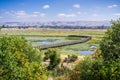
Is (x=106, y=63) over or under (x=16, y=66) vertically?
under

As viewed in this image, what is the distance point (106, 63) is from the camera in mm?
31141

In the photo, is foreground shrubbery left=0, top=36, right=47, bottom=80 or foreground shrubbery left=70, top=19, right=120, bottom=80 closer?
foreground shrubbery left=0, top=36, right=47, bottom=80

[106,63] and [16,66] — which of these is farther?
[106,63]

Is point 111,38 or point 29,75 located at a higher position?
point 111,38

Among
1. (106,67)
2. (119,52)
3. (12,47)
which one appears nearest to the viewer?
(106,67)

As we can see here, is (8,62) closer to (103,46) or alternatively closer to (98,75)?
(98,75)

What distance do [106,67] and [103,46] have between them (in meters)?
7.84

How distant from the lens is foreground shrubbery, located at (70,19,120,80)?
2855cm

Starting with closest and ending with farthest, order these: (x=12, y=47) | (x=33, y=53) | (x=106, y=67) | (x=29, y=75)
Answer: (x=106, y=67) → (x=29, y=75) → (x=12, y=47) → (x=33, y=53)

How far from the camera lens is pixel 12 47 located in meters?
36.8

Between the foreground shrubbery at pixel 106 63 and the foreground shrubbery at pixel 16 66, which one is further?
the foreground shrubbery at pixel 106 63

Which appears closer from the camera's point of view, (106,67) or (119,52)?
(106,67)

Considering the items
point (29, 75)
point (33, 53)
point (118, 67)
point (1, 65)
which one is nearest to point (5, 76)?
point (1, 65)

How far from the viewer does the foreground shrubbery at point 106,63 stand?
93.7 ft
